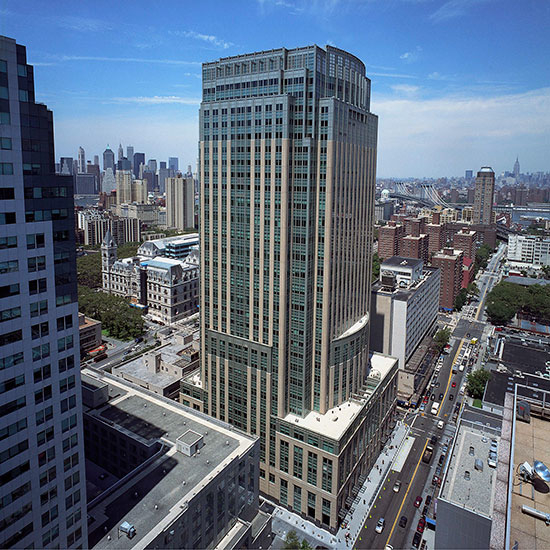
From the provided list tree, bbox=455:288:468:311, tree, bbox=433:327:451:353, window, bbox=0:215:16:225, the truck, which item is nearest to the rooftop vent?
window, bbox=0:215:16:225

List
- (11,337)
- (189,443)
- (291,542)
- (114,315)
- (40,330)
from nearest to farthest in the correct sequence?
(11,337)
(40,330)
(189,443)
(291,542)
(114,315)

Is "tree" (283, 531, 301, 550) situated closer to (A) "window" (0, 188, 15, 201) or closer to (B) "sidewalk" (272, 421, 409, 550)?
(B) "sidewalk" (272, 421, 409, 550)

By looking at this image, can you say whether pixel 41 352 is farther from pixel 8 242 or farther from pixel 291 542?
pixel 291 542

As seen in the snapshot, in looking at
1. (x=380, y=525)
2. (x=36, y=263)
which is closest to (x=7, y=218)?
(x=36, y=263)

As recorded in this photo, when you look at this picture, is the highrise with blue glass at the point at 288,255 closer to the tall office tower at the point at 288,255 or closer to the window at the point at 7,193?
the tall office tower at the point at 288,255

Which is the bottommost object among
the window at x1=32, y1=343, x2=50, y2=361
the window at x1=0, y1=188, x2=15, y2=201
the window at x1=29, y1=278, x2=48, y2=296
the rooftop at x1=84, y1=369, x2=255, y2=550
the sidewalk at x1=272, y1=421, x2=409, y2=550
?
the sidewalk at x1=272, y1=421, x2=409, y2=550

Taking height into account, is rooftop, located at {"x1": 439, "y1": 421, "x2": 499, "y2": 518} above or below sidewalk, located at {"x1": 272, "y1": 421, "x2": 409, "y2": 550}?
above
